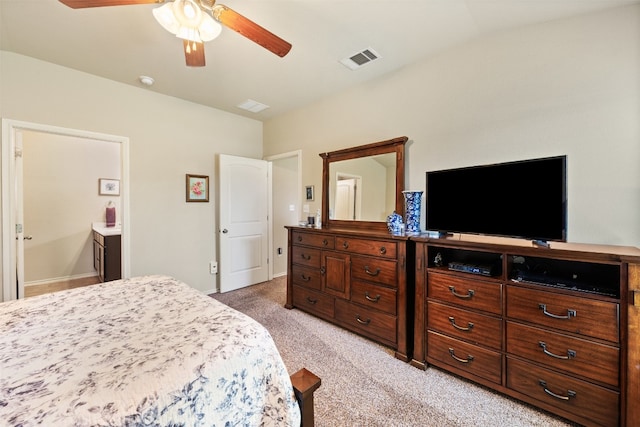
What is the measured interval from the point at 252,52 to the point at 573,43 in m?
2.51

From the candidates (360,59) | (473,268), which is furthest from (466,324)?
(360,59)

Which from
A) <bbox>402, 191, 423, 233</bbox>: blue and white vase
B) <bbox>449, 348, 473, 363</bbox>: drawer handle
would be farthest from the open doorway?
<bbox>449, 348, 473, 363</bbox>: drawer handle

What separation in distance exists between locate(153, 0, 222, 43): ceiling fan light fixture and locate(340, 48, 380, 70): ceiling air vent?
1.30 metres

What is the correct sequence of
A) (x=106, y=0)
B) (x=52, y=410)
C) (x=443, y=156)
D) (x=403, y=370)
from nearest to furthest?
(x=52, y=410)
(x=106, y=0)
(x=403, y=370)
(x=443, y=156)

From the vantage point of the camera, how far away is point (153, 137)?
10.9ft

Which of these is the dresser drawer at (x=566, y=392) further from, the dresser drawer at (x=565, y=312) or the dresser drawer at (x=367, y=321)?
the dresser drawer at (x=367, y=321)

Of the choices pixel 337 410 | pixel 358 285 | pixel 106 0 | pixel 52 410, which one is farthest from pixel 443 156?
pixel 52 410

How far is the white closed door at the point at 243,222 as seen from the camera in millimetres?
3836

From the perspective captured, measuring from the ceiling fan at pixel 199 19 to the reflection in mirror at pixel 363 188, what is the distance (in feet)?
4.93

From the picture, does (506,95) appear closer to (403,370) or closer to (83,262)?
(403,370)

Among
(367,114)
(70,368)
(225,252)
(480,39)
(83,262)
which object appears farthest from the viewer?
(83,262)

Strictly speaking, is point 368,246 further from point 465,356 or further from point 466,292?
point 465,356

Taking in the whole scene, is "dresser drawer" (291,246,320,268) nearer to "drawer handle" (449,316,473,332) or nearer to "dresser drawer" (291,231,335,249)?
"dresser drawer" (291,231,335,249)

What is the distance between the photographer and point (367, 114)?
2.96 m
